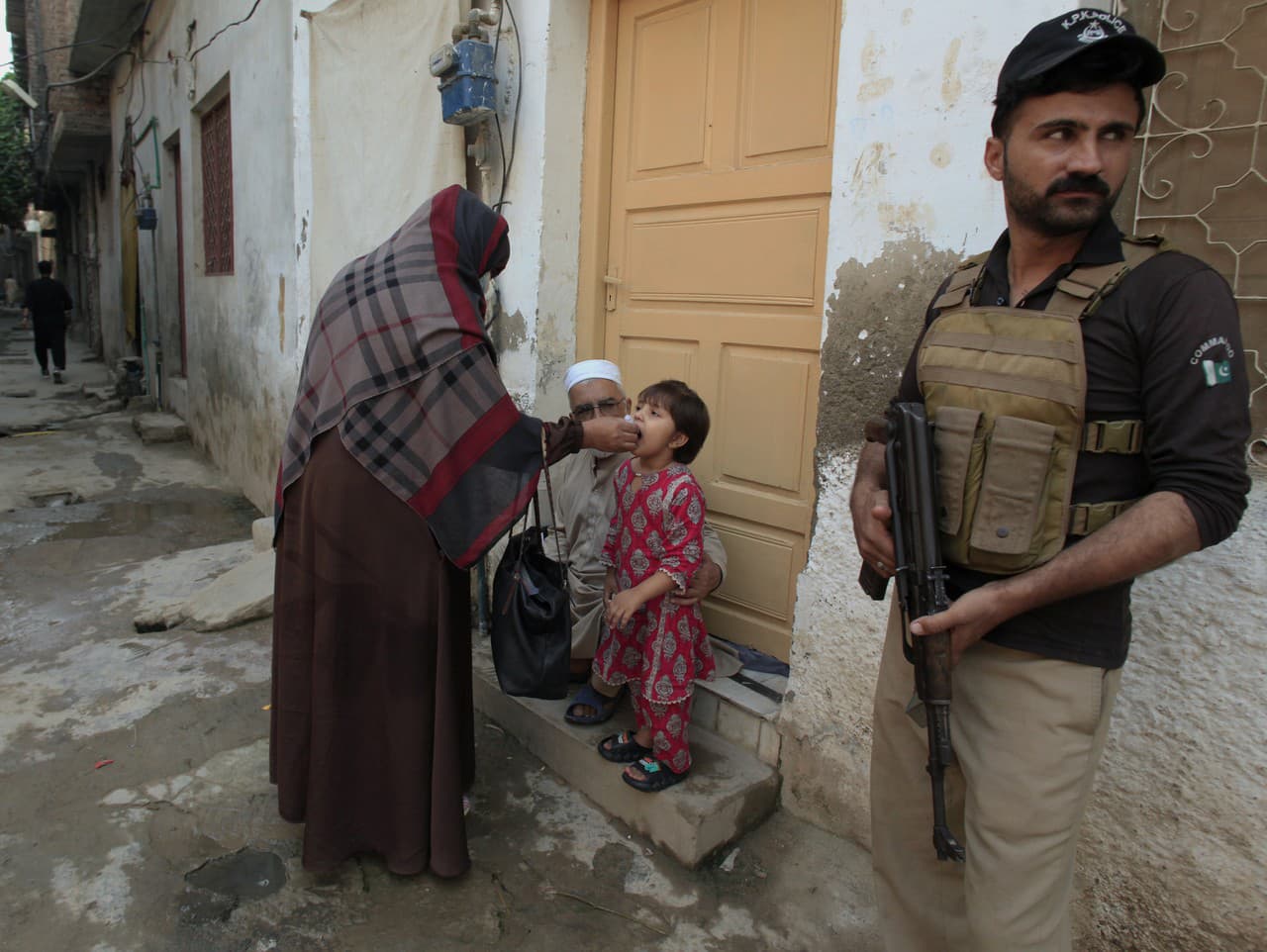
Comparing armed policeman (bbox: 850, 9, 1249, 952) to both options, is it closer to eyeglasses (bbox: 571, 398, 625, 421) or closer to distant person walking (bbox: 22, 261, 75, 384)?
eyeglasses (bbox: 571, 398, 625, 421)

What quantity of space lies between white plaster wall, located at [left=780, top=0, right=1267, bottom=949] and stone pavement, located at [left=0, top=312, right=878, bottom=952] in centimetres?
37

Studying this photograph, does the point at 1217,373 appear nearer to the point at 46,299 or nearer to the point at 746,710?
the point at 746,710

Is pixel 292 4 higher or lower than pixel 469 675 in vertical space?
higher

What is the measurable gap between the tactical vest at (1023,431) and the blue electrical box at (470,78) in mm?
2663

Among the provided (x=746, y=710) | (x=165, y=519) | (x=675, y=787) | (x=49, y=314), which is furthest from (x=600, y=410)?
(x=49, y=314)

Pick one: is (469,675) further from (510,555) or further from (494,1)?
(494,1)

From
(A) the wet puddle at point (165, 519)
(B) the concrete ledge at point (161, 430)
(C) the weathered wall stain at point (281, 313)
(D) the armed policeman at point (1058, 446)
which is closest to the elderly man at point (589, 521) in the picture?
(D) the armed policeman at point (1058, 446)

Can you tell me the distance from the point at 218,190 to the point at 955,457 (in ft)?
25.4

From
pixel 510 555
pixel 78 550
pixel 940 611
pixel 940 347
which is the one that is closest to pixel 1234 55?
pixel 940 347

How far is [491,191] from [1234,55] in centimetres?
273

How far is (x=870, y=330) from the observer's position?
91.7 inches

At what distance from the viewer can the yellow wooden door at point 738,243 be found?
279cm

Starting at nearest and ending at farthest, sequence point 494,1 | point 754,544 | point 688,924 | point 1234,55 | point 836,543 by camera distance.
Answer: point 1234,55, point 688,924, point 836,543, point 754,544, point 494,1

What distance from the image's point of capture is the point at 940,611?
A: 4.74ft
